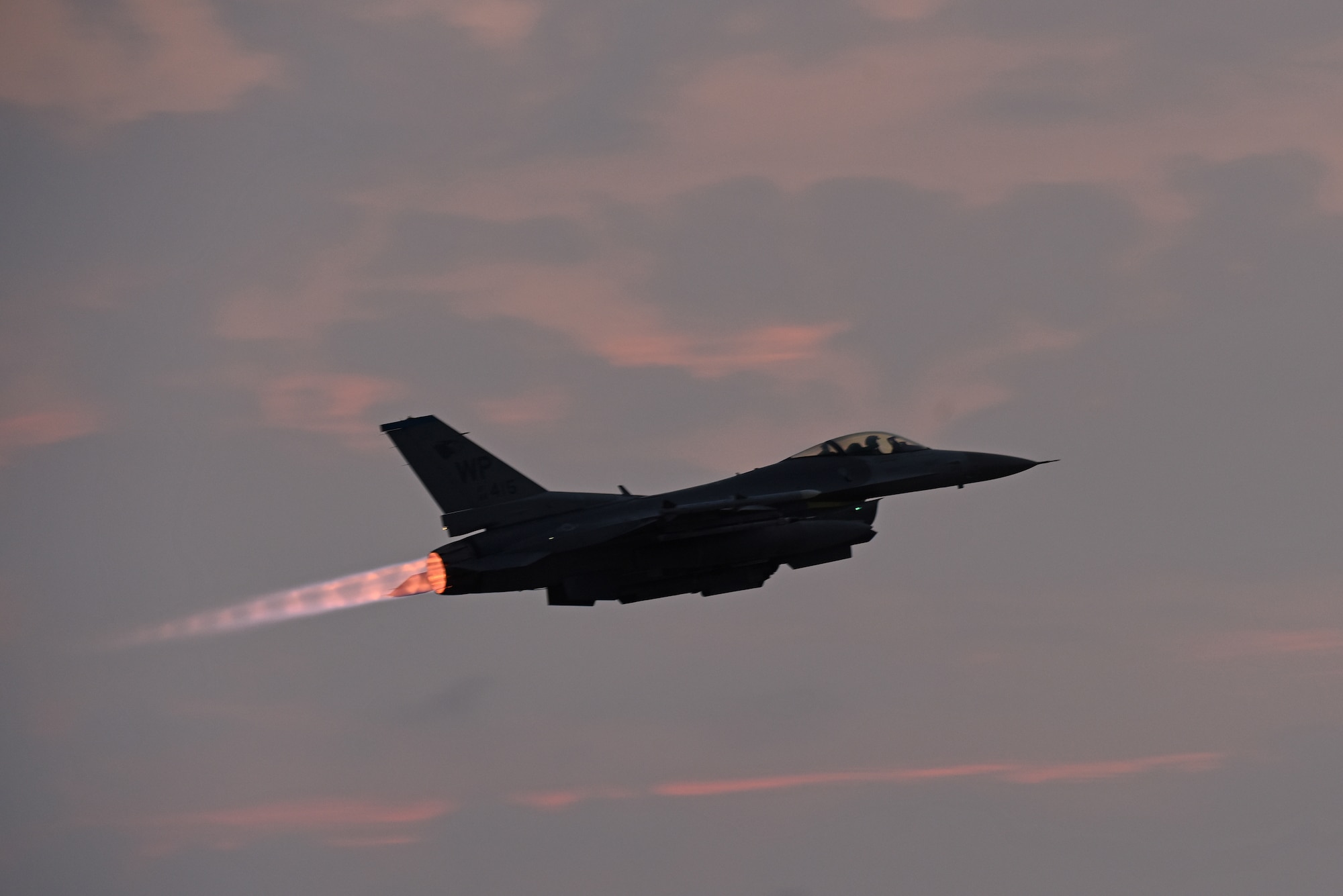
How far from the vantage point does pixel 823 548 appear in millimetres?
40469

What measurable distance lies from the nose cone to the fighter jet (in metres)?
4.12

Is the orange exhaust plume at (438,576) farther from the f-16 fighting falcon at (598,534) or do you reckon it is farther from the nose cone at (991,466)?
the nose cone at (991,466)

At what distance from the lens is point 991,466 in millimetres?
43844

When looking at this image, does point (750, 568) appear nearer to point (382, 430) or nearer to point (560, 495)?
point (560, 495)

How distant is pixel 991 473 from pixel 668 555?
9435 mm

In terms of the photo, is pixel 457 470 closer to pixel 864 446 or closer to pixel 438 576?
pixel 438 576

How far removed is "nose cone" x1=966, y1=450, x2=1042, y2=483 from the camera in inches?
1725

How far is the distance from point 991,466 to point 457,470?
1387cm

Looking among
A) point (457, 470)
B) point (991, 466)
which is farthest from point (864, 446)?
point (457, 470)

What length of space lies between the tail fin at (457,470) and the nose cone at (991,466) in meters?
11.4

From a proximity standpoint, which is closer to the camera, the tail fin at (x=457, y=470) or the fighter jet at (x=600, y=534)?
the fighter jet at (x=600, y=534)

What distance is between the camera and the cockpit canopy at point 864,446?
142ft

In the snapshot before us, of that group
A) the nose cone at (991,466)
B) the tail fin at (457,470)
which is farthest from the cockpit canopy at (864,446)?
the tail fin at (457,470)

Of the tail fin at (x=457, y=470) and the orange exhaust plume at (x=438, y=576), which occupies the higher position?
the tail fin at (x=457, y=470)
